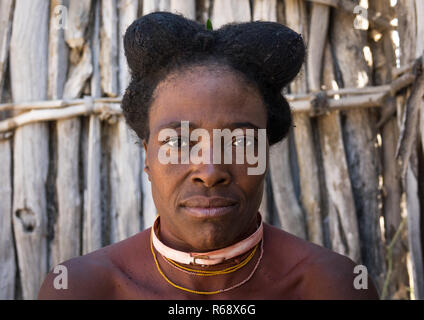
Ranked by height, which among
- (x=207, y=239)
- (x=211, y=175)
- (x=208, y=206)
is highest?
(x=211, y=175)

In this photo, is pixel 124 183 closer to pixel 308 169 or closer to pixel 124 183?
pixel 124 183

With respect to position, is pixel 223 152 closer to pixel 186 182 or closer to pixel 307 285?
pixel 186 182

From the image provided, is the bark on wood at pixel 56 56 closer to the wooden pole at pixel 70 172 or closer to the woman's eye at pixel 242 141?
the wooden pole at pixel 70 172

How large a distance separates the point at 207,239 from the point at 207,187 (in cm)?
17

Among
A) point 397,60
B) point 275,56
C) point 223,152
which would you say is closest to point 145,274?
point 223,152

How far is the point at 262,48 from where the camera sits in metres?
1.81

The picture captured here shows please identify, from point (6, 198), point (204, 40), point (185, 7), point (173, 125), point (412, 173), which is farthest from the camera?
point (185, 7)

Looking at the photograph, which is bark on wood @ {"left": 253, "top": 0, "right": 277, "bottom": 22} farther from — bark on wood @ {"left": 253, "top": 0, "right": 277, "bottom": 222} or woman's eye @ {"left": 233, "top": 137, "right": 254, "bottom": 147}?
woman's eye @ {"left": 233, "top": 137, "right": 254, "bottom": 147}

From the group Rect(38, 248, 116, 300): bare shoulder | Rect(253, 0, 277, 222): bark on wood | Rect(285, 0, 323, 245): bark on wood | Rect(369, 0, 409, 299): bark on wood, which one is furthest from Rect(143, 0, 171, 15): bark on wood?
Rect(38, 248, 116, 300): bare shoulder

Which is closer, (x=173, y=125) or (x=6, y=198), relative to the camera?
(x=173, y=125)

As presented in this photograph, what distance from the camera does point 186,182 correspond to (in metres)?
1.64

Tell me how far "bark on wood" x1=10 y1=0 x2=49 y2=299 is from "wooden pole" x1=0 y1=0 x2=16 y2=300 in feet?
0.15

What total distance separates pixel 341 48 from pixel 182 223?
221 centimetres

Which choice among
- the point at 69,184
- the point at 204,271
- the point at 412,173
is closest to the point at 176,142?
the point at 204,271
